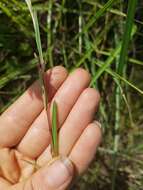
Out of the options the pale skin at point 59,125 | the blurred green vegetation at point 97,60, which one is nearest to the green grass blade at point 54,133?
the pale skin at point 59,125

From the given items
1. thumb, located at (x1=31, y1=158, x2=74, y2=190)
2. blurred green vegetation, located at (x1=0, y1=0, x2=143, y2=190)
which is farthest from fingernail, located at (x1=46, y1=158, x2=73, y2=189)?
blurred green vegetation, located at (x1=0, y1=0, x2=143, y2=190)

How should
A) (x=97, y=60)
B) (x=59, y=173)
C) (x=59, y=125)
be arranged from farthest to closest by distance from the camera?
(x=97, y=60)
(x=59, y=125)
(x=59, y=173)

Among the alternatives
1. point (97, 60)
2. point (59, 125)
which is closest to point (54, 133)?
point (59, 125)

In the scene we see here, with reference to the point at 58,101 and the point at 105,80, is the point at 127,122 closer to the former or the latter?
the point at 105,80

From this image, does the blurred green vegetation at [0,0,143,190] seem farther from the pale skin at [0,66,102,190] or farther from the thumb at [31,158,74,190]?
the thumb at [31,158,74,190]

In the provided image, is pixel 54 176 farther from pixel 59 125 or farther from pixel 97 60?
pixel 97 60

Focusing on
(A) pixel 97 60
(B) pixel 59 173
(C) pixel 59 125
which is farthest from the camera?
(A) pixel 97 60

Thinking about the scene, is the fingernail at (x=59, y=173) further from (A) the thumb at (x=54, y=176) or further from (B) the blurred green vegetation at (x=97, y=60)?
(B) the blurred green vegetation at (x=97, y=60)

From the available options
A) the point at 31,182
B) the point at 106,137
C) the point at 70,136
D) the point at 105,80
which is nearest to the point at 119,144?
the point at 106,137
